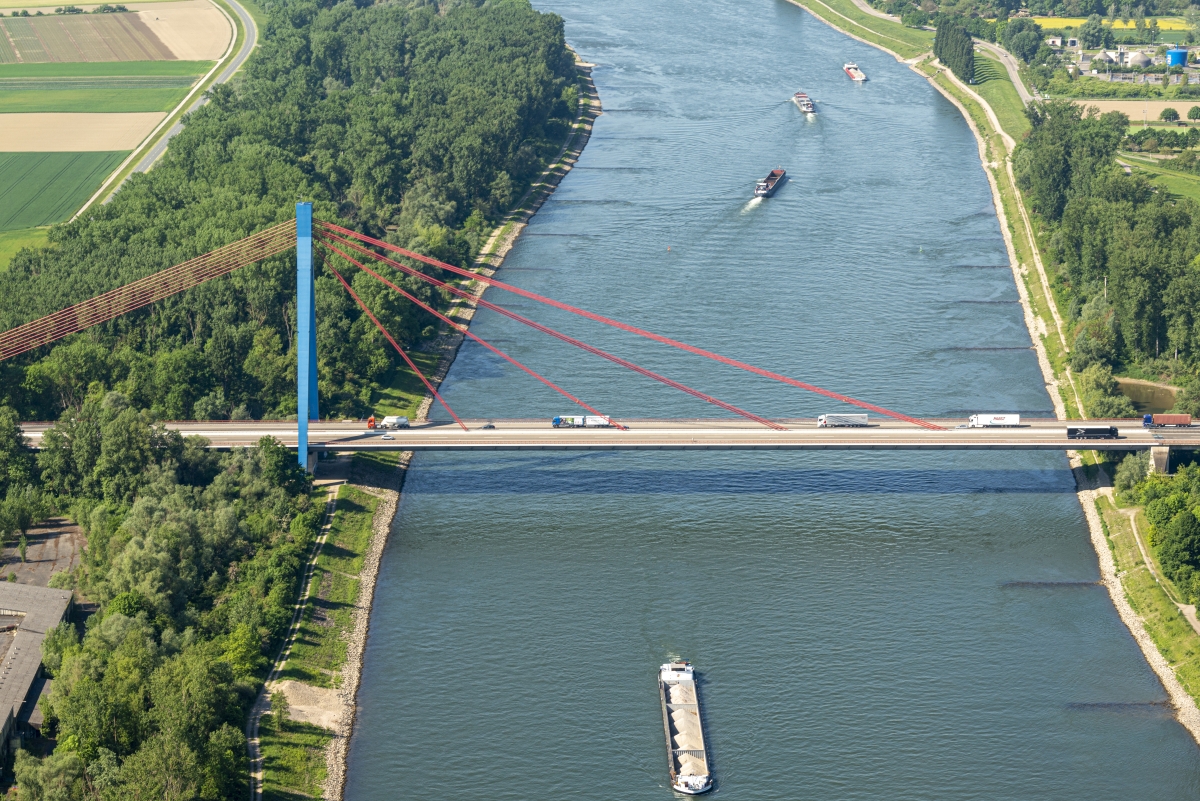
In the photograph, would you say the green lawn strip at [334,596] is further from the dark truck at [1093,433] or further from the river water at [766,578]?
A: the dark truck at [1093,433]

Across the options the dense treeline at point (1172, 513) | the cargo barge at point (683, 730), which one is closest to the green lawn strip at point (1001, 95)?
the dense treeline at point (1172, 513)

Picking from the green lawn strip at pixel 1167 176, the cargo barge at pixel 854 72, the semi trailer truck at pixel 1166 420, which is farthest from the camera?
the cargo barge at pixel 854 72

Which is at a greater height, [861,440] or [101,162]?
[861,440]

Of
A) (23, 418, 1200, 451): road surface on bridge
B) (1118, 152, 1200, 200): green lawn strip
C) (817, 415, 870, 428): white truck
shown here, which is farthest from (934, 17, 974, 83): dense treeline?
(817, 415, 870, 428): white truck

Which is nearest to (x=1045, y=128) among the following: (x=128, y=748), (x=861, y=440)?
(x=861, y=440)

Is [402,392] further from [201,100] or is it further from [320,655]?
[201,100]

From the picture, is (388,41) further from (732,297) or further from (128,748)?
(128,748)
